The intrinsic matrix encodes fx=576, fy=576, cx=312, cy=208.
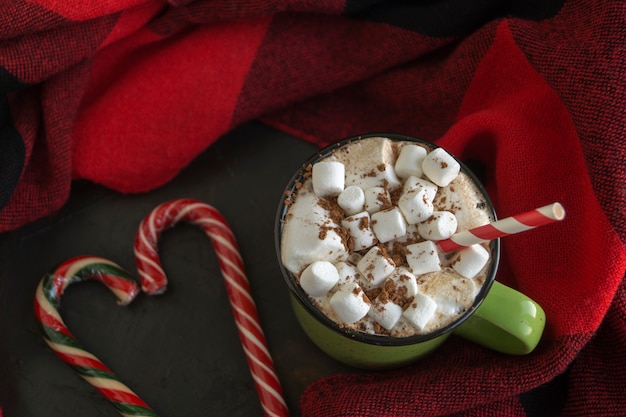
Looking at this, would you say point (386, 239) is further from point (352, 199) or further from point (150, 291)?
point (150, 291)

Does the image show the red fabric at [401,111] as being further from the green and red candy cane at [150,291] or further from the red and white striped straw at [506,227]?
the red and white striped straw at [506,227]

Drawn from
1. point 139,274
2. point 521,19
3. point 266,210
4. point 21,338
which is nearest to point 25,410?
point 21,338

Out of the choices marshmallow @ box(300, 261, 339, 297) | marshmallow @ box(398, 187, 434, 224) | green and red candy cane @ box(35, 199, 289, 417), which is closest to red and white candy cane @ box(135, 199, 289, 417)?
green and red candy cane @ box(35, 199, 289, 417)

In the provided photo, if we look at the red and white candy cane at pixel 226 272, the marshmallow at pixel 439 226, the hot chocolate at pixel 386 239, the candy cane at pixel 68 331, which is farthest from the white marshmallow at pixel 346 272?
the candy cane at pixel 68 331

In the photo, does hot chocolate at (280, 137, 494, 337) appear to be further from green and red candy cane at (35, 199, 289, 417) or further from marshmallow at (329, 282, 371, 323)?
green and red candy cane at (35, 199, 289, 417)

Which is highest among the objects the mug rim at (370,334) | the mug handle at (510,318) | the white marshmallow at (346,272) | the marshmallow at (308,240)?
the marshmallow at (308,240)

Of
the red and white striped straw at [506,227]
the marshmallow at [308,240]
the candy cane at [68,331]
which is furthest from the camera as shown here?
the candy cane at [68,331]
